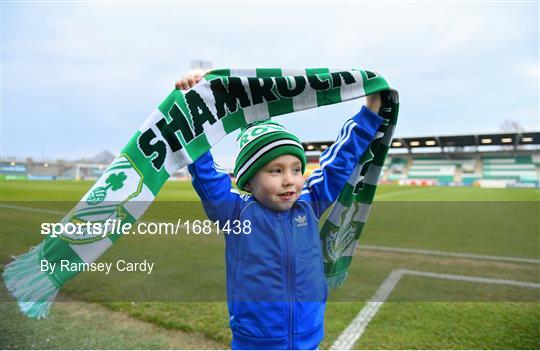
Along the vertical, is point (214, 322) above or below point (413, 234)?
above

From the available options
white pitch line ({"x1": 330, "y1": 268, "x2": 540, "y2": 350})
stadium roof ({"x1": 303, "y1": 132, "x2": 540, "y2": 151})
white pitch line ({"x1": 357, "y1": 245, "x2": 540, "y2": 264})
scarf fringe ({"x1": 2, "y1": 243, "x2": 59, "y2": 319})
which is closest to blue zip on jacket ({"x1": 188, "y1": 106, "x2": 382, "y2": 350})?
scarf fringe ({"x1": 2, "y1": 243, "x2": 59, "y2": 319})

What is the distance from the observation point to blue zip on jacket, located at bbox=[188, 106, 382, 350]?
1.42 meters

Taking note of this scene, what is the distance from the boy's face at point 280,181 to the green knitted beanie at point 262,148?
2 centimetres

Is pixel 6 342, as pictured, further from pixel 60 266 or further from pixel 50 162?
pixel 50 162

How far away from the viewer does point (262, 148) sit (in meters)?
1.44

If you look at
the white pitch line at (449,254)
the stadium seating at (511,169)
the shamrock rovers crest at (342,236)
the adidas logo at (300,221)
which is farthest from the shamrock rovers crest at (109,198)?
the stadium seating at (511,169)

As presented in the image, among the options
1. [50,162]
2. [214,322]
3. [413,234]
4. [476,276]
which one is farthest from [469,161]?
[50,162]

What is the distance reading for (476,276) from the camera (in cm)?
465

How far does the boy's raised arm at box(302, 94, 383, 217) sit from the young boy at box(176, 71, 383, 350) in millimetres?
138

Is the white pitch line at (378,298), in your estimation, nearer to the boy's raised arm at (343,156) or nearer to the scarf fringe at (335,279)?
the scarf fringe at (335,279)

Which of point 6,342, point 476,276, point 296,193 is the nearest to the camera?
point 296,193

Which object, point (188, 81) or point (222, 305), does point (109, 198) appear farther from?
point (222, 305)

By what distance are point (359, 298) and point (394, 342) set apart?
92 cm

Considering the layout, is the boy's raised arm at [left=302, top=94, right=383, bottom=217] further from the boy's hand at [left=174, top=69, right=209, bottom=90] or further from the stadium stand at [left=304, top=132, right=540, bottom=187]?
the stadium stand at [left=304, top=132, right=540, bottom=187]
